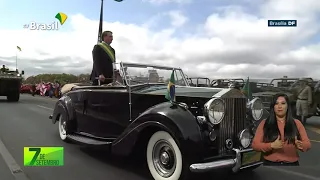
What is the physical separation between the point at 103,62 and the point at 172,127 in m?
2.51

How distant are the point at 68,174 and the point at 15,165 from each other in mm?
970

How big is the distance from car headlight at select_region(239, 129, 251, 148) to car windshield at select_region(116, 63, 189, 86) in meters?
1.65

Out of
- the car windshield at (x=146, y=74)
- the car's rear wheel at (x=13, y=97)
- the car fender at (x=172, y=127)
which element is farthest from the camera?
the car's rear wheel at (x=13, y=97)

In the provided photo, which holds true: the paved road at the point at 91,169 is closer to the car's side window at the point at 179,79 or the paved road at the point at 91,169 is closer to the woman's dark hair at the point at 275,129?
Answer: the car's side window at the point at 179,79

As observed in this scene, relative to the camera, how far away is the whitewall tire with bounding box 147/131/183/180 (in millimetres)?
3737

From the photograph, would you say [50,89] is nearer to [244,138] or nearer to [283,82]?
[283,82]

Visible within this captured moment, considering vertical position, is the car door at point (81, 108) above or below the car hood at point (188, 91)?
below

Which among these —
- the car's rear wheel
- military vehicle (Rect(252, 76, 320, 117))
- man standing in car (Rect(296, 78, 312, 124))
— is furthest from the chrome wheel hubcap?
the car's rear wheel

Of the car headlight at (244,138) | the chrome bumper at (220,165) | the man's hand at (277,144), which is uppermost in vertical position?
the man's hand at (277,144)

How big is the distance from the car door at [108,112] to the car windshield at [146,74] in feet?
1.02

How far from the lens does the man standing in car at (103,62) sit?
5.64 metres

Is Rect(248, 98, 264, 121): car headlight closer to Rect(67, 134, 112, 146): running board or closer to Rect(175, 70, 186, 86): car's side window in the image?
Rect(175, 70, 186, 86): car's side window

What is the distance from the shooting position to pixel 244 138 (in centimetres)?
387

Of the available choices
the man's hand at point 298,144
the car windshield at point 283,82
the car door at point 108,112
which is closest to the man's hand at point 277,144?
the man's hand at point 298,144
